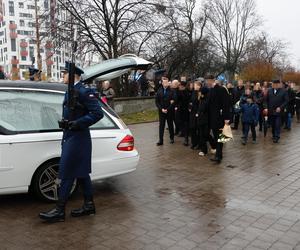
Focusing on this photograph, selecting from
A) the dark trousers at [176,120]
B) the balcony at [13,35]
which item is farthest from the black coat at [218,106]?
the balcony at [13,35]

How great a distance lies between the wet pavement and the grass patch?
8789 mm

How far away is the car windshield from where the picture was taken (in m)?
5.17

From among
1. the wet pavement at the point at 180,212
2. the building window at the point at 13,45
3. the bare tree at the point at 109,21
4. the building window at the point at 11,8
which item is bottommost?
the wet pavement at the point at 180,212

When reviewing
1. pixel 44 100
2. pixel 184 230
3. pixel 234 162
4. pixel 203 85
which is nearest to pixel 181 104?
pixel 203 85

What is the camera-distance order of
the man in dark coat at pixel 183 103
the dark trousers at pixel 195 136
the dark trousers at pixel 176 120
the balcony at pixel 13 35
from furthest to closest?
the balcony at pixel 13 35, the man in dark coat at pixel 183 103, the dark trousers at pixel 176 120, the dark trousers at pixel 195 136

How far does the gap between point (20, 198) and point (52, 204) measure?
57 centimetres

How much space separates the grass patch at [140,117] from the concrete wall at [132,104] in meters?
0.28

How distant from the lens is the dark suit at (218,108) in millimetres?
8023

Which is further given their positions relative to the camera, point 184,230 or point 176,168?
point 176,168

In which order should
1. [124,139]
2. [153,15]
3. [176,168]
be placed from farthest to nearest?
[153,15] → [176,168] → [124,139]

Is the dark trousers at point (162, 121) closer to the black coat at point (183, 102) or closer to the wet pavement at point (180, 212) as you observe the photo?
the black coat at point (183, 102)

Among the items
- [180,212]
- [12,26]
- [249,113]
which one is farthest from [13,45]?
[180,212]

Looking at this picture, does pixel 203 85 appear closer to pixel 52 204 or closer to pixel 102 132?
pixel 102 132

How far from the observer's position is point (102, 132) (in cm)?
564
